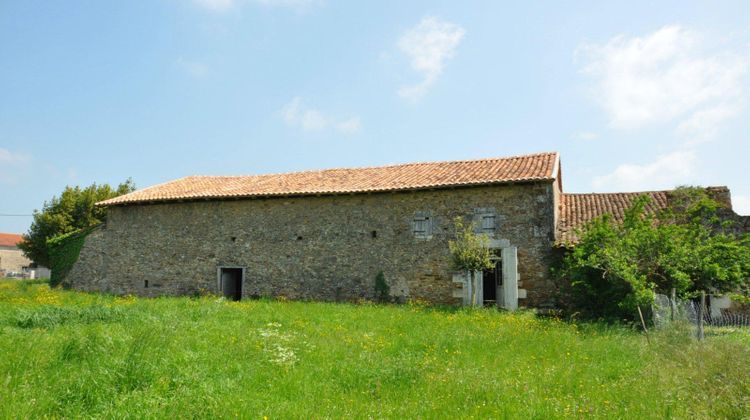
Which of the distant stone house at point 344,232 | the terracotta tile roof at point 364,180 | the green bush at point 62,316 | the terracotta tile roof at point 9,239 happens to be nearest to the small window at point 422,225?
the distant stone house at point 344,232

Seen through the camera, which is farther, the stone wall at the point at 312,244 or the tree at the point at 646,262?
the stone wall at the point at 312,244

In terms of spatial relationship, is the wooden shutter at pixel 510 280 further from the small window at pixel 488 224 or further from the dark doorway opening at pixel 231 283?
the dark doorway opening at pixel 231 283

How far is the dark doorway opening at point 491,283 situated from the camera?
15033 millimetres

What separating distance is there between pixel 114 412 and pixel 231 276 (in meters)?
13.9

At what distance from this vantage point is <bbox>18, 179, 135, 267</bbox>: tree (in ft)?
102

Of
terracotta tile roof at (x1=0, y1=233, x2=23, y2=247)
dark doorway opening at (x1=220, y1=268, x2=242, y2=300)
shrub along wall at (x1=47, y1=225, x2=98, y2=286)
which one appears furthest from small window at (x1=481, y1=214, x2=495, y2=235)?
terracotta tile roof at (x1=0, y1=233, x2=23, y2=247)

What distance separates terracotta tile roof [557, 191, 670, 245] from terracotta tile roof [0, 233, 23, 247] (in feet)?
193

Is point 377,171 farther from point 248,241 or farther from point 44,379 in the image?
point 44,379

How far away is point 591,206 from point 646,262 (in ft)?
18.2

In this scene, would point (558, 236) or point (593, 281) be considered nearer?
point (593, 281)

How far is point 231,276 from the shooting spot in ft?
59.3

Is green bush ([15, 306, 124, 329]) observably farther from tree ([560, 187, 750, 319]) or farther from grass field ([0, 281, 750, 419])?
tree ([560, 187, 750, 319])

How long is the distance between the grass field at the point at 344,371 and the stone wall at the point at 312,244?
5.06 m

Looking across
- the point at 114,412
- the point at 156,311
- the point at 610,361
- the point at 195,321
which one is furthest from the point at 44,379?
the point at 610,361
